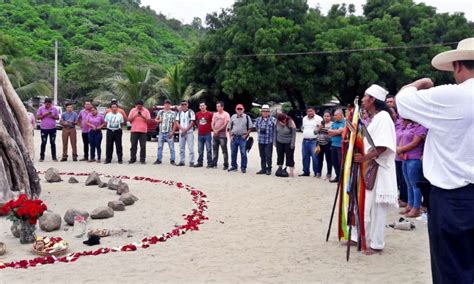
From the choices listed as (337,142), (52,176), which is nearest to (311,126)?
(337,142)

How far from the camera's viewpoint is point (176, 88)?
3247 cm

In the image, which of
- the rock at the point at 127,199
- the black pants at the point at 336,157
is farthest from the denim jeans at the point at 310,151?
the rock at the point at 127,199

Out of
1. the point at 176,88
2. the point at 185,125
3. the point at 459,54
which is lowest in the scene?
the point at 185,125

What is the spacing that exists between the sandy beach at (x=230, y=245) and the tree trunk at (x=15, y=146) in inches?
25.7

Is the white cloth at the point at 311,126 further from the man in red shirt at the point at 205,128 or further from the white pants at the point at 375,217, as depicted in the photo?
the white pants at the point at 375,217

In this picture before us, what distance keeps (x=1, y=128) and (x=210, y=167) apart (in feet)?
24.2

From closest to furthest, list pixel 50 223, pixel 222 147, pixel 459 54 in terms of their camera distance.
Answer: pixel 459 54, pixel 50 223, pixel 222 147

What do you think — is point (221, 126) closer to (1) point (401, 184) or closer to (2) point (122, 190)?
(2) point (122, 190)

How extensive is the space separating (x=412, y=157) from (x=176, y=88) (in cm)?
2571

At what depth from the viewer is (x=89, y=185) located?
10625 millimetres

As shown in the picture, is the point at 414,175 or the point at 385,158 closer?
the point at 385,158

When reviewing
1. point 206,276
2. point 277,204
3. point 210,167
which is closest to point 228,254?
point 206,276

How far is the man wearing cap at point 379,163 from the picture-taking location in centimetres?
600

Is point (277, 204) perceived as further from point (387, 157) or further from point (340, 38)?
point (340, 38)
